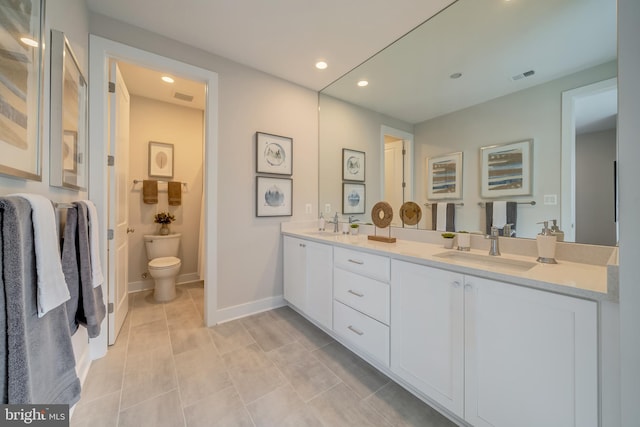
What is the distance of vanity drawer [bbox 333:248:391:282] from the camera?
151cm

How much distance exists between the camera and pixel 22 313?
634 mm

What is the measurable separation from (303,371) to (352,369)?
1.15 ft

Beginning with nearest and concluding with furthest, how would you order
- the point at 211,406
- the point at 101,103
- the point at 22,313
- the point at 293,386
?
1. the point at 22,313
2. the point at 211,406
3. the point at 293,386
4. the point at 101,103

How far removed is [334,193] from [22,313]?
245 centimetres

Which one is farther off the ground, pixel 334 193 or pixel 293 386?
pixel 334 193

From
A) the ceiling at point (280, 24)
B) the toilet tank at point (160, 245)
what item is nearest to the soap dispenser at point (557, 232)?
the ceiling at point (280, 24)

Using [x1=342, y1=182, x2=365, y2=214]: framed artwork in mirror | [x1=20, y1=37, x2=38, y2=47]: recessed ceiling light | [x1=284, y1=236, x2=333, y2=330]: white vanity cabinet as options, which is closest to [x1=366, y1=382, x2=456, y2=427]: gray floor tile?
[x1=284, y1=236, x2=333, y2=330]: white vanity cabinet

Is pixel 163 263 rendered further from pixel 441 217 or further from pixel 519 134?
pixel 519 134

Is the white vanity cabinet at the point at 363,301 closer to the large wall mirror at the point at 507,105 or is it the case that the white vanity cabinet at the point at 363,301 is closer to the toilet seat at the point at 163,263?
the large wall mirror at the point at 507,105

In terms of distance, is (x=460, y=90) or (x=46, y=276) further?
(x=460, y=90)

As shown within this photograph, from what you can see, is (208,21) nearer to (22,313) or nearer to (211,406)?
(22,313)

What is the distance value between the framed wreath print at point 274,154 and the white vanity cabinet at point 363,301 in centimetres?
121

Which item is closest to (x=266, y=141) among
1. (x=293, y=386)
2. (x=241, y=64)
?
(x=241, y=64)

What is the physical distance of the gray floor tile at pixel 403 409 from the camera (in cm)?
124
